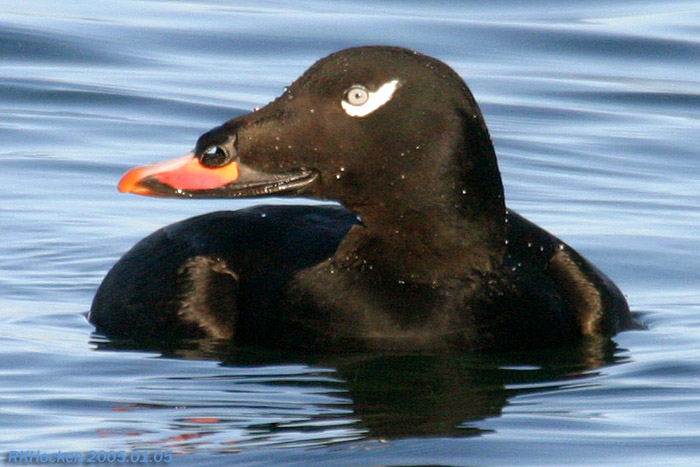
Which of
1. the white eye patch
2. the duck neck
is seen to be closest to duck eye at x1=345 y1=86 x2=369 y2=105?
the white eye patch

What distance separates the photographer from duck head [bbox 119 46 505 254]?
5.93 m

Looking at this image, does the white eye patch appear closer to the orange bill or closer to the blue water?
the orange bill

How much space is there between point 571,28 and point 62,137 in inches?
205

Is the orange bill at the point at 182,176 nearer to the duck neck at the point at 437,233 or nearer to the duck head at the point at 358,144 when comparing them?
the duck head at the point at 358,144

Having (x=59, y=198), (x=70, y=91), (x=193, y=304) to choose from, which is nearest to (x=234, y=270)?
(x=193, y=304)

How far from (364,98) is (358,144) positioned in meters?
0.16

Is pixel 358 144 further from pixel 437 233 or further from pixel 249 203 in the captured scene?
pixel 249 203

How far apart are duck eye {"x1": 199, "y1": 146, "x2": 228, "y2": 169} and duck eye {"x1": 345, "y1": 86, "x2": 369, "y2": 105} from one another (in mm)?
443

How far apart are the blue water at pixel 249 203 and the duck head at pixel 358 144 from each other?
1.88ft

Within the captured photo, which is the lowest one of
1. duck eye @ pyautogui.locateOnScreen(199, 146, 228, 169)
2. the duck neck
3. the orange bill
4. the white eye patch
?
the duck neck

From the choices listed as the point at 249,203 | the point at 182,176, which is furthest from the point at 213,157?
the point at 249,203

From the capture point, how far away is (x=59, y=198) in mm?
9000

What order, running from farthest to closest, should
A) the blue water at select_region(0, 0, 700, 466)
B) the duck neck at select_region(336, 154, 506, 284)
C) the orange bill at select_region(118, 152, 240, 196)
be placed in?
the duck neck at select_region(336, 154, 506, 284)
the orange bill at select_region(118, 152, 240, 196)
the blue water at select_region(0, 0, 700, 466)

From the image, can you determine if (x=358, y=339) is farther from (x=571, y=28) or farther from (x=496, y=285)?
(x=571, y=28)
